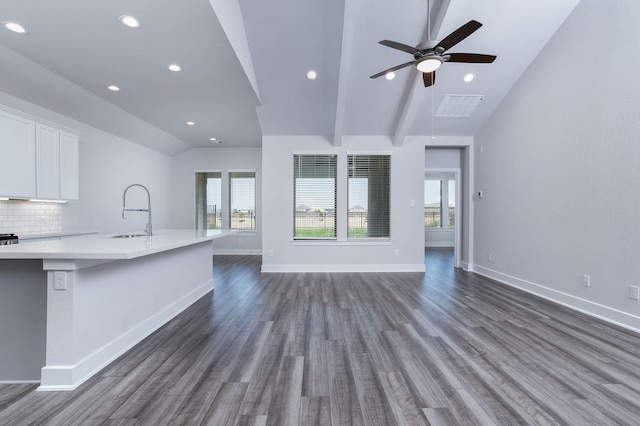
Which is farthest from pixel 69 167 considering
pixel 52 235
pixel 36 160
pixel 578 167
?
pixel 578 167

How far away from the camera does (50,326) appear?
1780 mm

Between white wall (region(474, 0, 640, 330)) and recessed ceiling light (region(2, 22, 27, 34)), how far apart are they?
6170mm

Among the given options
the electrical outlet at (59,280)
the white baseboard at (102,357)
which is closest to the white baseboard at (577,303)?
the white baseboard at (102,357)

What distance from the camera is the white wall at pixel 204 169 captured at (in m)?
7.43

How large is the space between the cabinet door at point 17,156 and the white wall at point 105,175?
430 millimetres

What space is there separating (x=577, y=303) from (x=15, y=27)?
6908mm

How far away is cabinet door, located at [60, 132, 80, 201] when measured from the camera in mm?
4137

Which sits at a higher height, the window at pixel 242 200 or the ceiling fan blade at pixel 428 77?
the ceiling fan blade at pixel 428 77

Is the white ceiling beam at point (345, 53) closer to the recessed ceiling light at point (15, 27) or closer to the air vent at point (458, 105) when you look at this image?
the air vent at point (458, 105)

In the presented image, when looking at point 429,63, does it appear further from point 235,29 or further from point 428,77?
point 235,29

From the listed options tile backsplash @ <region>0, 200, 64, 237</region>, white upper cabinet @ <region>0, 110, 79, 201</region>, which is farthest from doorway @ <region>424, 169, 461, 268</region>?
tile backsplash @ <region>0, 200, 64, 237</region>

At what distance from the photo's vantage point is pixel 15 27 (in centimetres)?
265

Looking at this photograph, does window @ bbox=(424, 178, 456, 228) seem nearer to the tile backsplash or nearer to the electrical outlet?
the electrical outlet

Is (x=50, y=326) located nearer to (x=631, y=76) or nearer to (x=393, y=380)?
(x=393, y=380)
